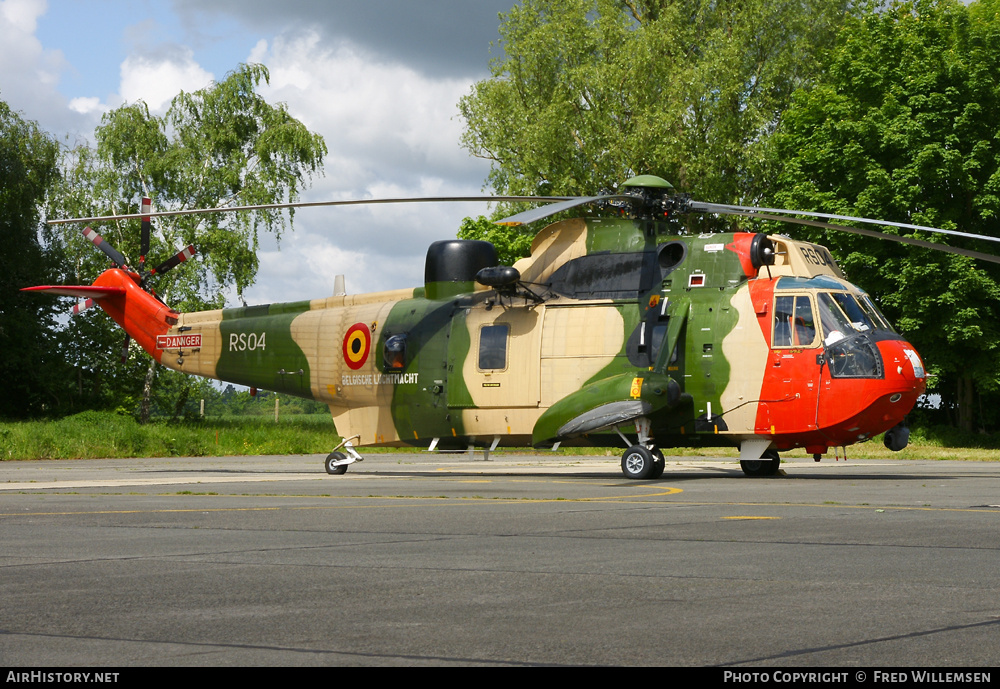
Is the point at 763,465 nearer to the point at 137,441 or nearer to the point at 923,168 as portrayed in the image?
the point at 923,168

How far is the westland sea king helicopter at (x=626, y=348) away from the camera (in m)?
19.6

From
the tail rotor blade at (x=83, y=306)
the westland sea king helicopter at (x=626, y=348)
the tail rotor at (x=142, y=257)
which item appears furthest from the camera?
the tail rotor blade at (x=83, y=306)

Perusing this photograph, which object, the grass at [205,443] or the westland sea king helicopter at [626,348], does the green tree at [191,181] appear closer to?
the grass at [205,443]

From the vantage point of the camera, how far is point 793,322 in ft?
64.6

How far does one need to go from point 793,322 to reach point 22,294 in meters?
42.5

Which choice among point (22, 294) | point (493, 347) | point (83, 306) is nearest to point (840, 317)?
point (493, 347)

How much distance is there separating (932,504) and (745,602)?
27.7 ft

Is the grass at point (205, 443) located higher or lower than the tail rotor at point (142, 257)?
lower

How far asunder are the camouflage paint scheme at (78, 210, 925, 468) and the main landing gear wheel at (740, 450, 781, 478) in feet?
4.09

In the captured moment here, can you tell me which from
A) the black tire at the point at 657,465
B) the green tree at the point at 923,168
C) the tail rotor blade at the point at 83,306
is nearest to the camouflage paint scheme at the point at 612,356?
the black tire at the point at 657,465

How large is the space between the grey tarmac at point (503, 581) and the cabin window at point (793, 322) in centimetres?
504

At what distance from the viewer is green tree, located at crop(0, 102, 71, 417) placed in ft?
168

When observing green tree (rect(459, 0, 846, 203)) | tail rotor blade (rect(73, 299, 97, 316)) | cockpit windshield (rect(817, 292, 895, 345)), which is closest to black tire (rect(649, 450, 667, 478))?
cockpit windshield (rect(817, 292, 895, 345))
